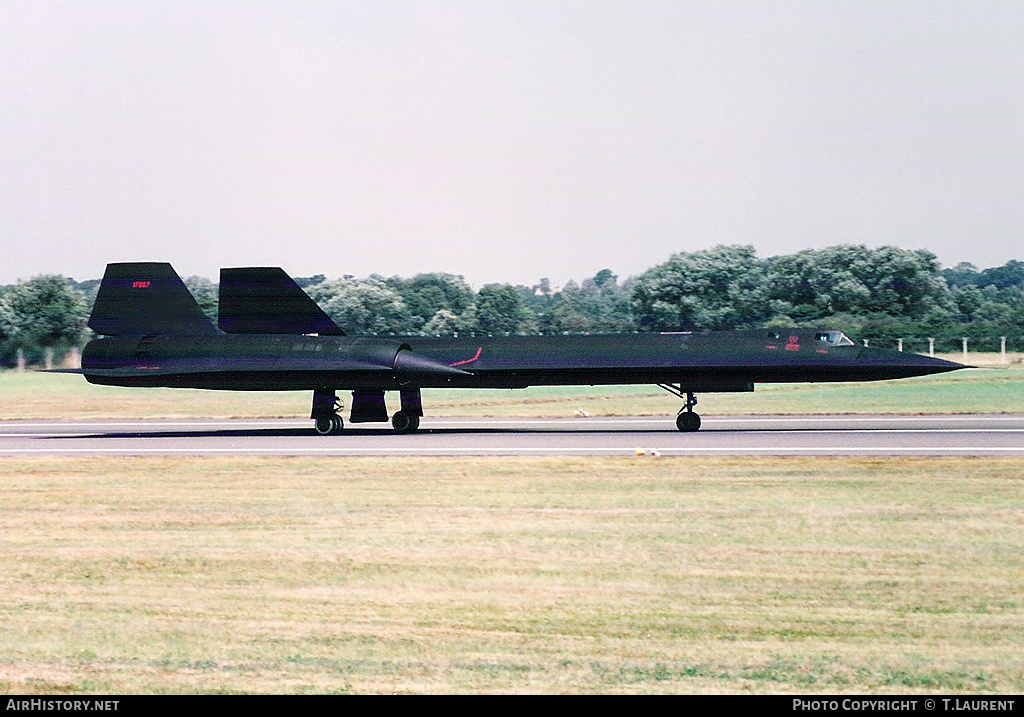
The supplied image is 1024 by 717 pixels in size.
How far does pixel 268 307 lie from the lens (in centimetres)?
3331

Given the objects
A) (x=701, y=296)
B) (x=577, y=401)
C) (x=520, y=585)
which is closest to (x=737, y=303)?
(x=701, y=296)

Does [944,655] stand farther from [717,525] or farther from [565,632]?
[717,525]

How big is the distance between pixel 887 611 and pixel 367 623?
4.36m

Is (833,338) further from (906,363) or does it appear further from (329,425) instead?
(329,425)

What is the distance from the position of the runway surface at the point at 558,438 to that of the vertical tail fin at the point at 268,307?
9.26 ft

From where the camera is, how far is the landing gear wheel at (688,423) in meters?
31.0

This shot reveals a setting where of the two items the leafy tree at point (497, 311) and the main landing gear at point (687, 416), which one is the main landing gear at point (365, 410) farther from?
the leafy tree at point (497, 311)

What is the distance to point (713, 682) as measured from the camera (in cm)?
848

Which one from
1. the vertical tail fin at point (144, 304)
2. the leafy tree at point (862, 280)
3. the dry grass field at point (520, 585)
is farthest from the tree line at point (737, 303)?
the dry grass field at point (520, 585)

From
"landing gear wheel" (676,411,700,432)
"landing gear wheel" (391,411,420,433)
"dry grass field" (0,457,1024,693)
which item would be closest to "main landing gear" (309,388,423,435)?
"landing gear wheel" (391,411,420,433)

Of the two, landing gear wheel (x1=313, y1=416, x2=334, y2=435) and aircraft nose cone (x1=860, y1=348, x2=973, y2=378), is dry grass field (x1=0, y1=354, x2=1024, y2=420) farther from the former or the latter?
landing gear wheel (x1=313, y1=416, x2=334, y2=435)

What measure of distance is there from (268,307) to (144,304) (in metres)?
3.40

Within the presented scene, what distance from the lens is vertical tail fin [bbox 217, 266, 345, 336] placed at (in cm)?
3325

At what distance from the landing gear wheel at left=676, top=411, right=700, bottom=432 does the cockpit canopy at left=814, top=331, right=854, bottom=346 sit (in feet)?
11.9
